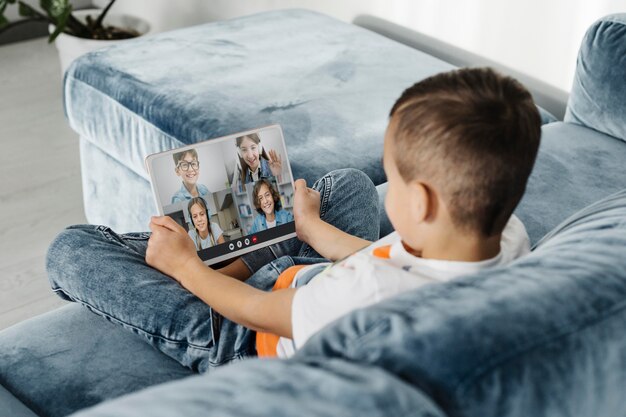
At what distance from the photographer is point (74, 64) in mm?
2236

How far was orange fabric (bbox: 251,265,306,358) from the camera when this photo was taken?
1.08 m

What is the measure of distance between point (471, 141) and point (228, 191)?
583 millimetres

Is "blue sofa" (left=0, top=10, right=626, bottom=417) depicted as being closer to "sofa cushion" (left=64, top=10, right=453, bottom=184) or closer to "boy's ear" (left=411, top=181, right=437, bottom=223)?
"sofa cushion" (left=64, top=10, right=453, bottom=184)

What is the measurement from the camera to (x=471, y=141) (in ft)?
2.82

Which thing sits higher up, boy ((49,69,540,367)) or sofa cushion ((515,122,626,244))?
boy ((49,69,540,367))

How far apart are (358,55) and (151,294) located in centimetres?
134

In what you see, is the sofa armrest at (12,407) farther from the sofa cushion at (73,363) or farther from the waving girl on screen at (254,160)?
the waving girl on screen at (254,160)

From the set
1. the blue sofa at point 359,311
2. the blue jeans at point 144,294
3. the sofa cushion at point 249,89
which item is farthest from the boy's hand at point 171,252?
the sofa cushion at point 249,89

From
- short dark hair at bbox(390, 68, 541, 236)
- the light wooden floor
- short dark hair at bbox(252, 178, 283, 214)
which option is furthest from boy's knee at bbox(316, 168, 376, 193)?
the light wooden floor

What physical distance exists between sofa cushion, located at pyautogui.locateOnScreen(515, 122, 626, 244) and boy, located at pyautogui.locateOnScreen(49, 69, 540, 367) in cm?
60

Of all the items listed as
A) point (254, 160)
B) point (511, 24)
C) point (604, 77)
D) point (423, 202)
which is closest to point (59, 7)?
point (511, 24)

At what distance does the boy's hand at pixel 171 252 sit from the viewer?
48.3 inches

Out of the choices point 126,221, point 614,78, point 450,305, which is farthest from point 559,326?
point 126,221

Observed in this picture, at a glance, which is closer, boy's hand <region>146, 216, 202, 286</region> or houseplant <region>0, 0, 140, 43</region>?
boy's hand <region>146, 216, 202, 286</region>
